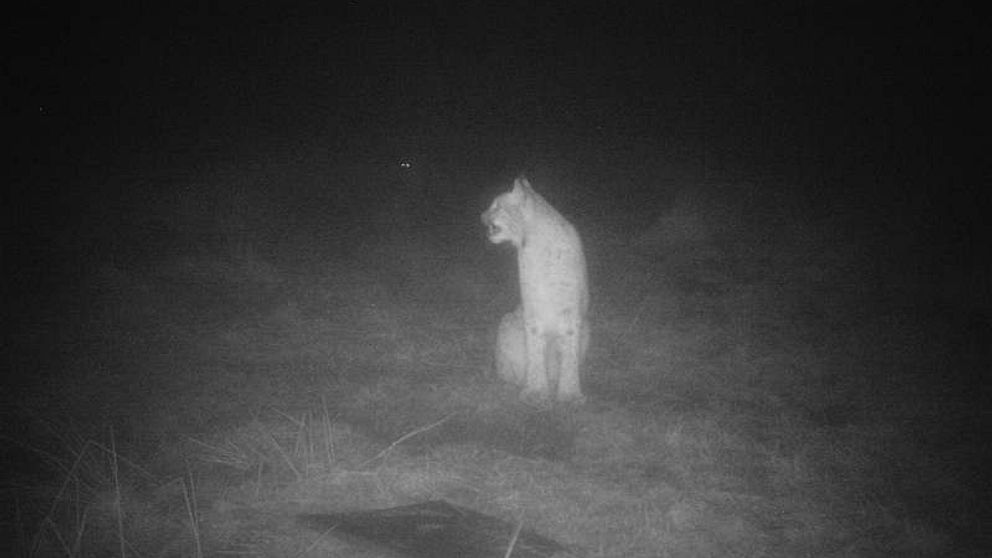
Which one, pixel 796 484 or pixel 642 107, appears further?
pixel 642 107

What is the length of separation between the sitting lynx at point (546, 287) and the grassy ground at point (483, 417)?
42cm

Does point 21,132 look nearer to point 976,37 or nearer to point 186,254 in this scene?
point 186,254

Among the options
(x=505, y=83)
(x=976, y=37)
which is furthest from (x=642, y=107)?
(x=976, y=37)

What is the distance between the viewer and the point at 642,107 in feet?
56.9

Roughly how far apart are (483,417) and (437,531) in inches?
80.3

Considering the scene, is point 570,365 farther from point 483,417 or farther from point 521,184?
point 521,184

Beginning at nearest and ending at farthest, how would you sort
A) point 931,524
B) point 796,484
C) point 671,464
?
point 931,524 < point 796,484 < point 671,464

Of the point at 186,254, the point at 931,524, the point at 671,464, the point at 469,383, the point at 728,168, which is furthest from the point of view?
the point at 728,168

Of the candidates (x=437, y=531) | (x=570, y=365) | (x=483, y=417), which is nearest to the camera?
(x=437, y=531)

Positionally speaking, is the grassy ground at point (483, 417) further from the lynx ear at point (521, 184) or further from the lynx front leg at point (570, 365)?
the lynx ear at point (521, 184)

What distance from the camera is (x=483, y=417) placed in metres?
6.38

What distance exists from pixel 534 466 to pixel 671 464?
1088mm

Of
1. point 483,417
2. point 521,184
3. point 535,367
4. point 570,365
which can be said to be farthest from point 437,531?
point 521,184

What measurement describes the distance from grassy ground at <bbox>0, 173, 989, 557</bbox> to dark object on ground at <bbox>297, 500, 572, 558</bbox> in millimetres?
117
